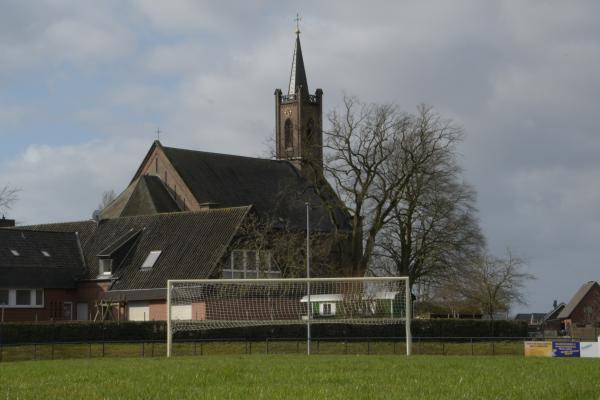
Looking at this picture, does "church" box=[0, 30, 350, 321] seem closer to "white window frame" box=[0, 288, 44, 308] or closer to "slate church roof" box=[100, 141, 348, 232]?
A: "white window frame" box=[0, 288, 44, 308]

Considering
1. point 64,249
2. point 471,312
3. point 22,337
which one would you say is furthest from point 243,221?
point 471,312

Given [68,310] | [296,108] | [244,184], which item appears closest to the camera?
[68,310]

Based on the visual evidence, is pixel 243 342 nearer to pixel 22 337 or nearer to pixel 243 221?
pixel 22 337

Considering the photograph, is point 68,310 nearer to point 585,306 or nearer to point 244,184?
point 244,184

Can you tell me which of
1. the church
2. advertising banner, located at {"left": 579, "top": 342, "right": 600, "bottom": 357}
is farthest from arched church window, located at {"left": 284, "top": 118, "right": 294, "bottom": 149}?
advertising banner, located at {"left": 579, "top": 342, "right": 600, "bottom": 357}

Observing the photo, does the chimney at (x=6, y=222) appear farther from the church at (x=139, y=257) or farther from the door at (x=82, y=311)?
the door at (x=82, y=311)

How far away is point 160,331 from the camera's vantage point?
156 ft

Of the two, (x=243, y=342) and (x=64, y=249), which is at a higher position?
(x=64, y=249)

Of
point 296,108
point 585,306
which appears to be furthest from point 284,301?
point 585,306

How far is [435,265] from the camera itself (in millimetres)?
70312

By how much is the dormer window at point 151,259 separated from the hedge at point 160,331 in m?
11.4

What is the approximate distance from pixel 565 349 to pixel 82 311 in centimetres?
3234

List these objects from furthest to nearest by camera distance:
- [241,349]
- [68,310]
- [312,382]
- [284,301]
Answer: [68,310] < [241,349] < [284,301] < [312,382]

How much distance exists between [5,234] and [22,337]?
59.6 feet
